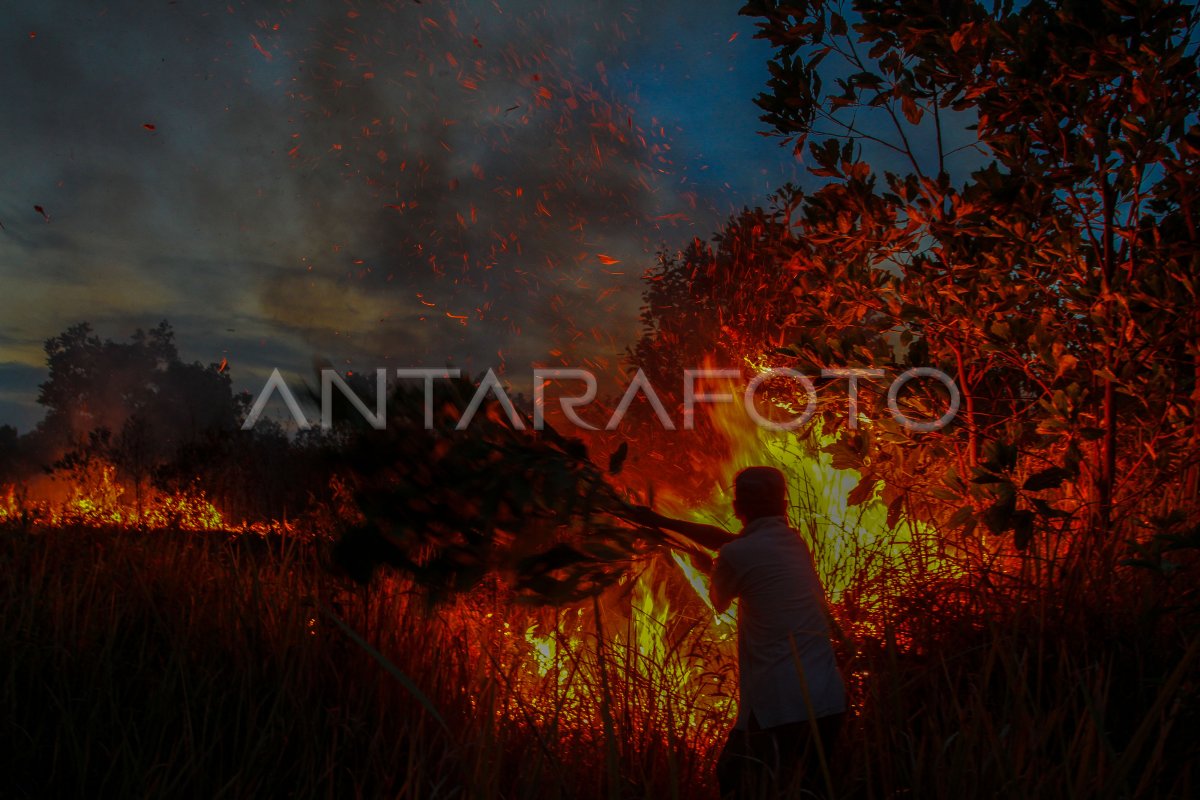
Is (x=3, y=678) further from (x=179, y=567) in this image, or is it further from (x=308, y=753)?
(x=308, y=753)

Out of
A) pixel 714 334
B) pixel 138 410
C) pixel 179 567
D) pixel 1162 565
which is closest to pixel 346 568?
pixel 179 567

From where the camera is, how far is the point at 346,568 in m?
3.29

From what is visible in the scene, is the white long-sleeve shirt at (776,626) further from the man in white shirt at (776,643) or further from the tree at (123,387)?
the tree at (123,387)

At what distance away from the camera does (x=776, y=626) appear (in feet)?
13.0

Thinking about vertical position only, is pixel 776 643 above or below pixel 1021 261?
below

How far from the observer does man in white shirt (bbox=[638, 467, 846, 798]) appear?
3.85m

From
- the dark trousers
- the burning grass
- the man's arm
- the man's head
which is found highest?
the man's head

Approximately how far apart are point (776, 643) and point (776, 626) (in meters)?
0.08

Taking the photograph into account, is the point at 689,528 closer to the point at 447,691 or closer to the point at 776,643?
the point at 776,643

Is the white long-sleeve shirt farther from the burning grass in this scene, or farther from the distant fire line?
the distant fire line

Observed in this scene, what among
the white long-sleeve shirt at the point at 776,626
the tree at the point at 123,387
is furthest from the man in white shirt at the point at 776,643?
the tree at the point at 123,387


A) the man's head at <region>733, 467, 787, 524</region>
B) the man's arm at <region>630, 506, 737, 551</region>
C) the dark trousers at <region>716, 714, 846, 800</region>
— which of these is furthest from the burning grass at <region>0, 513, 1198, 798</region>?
the man's head at <region>733, 467, 787, 524</region>

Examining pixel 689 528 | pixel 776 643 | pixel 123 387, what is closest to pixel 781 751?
pixel 776 643

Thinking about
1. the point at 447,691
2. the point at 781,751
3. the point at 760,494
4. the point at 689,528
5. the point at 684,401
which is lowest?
the point at 781,751
